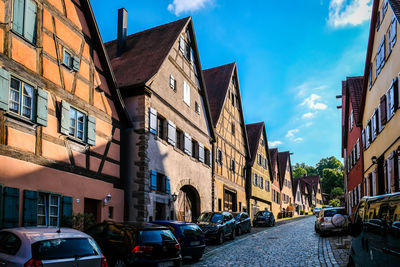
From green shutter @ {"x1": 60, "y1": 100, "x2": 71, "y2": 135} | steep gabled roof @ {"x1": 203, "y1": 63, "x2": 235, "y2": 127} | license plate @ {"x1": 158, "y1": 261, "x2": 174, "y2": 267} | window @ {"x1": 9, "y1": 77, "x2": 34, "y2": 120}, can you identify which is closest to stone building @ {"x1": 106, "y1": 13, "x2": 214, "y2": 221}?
steep gabled roof @ {"x1": 203, "y1": 63, "x2": 235, "y2": 127}

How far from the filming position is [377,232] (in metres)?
6.94

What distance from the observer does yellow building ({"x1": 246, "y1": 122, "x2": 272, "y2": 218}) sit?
38250 mm

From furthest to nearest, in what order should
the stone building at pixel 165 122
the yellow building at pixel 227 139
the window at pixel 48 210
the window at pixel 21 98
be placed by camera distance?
the yellow building at pixel 227 139, the stone building at pixel 165 122, the window at pixel 48 210, the window at pixel 21 98

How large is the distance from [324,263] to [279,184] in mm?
41493

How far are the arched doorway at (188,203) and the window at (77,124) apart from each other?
8.52m

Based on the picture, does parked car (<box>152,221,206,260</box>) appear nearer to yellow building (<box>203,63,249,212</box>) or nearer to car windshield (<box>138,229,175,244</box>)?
car windshield (<box>138,229,175,244</box>)

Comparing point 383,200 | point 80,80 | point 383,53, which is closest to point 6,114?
point 80,80

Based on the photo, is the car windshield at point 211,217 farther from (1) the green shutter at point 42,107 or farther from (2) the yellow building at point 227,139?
(1) the green shutter at point 42,107

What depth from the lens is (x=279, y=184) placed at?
54.0m

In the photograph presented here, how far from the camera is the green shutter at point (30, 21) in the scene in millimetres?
12867

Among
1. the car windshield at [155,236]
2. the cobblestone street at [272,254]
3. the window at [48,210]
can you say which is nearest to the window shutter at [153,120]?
the cobblestone street at [272,254]

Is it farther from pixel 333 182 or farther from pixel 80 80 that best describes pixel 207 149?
pixel 333 182

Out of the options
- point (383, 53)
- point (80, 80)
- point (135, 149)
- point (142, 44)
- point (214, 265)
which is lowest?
point (214, 265)

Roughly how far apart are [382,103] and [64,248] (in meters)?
15.4
